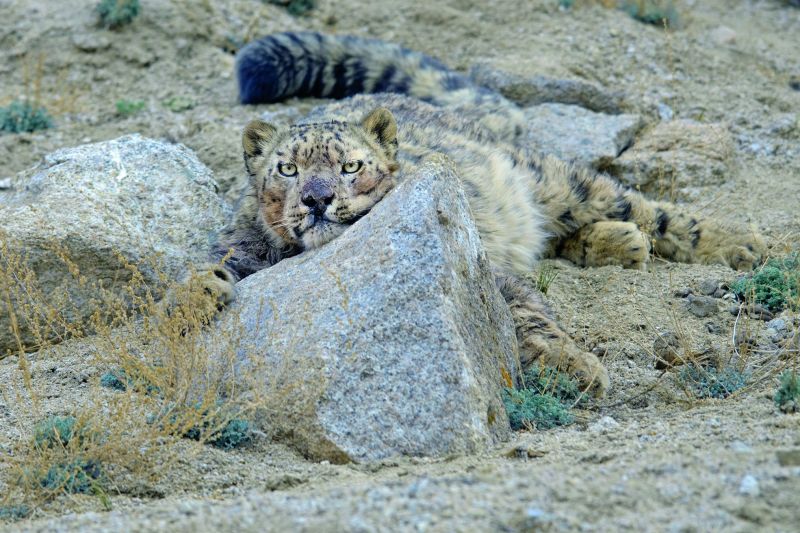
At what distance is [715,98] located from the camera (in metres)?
10.9

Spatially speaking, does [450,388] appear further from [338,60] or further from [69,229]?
[338,60]

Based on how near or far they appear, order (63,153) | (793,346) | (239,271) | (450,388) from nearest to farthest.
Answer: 1. (450,388)
2. (793,346)
3. (239,271)
4. (63,153)

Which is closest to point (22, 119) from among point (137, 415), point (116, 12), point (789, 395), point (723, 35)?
point (116, 12)

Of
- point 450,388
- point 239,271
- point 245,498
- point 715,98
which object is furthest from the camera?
point 715,98

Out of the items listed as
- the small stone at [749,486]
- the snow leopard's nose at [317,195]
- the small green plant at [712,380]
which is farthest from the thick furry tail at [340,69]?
the small stone at [749,486]

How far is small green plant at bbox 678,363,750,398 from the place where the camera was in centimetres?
570

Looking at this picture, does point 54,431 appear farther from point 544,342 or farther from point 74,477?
point 544,342

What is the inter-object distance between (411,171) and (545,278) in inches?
60.8

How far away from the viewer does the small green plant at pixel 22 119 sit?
9984 millimetres

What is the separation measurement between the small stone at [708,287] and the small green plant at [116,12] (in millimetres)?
7027

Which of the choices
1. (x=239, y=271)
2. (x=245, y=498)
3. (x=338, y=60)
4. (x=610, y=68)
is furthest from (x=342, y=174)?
(x=610, y=68)

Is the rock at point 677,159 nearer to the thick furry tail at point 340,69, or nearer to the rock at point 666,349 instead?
the thick furry tail at point 340,69

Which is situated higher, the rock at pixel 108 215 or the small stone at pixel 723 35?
the small stone at pixel 723 35

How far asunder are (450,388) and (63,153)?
4239mm
